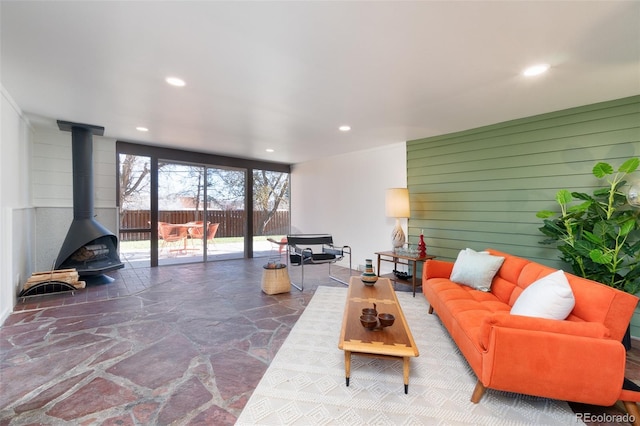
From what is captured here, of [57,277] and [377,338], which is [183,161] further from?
[377,338]

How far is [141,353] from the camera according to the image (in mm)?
2346

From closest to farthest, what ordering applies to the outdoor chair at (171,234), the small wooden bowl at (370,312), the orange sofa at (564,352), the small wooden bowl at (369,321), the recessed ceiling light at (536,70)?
the orange sofa at (564,352)
the small wooden bowl at (369,321)
the small wooden bowl at (370,312)
the recessed ceiling light at (536,70)
the outdoor chair at (171,234)

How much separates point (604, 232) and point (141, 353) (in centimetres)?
429

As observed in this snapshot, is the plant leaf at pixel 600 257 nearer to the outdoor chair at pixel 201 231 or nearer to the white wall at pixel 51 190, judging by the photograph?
the outdoor chair at pixel 201 231

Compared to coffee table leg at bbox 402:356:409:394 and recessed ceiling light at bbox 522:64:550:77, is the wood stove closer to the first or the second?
coffee table leg at bbox 402:356:409:394

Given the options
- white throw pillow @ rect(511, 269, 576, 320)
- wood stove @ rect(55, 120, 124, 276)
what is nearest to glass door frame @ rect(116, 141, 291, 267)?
wood stove @ rect(55, 120, 124, 276)

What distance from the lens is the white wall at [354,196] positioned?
5.17 meters

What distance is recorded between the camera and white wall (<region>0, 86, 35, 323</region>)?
2.95 m

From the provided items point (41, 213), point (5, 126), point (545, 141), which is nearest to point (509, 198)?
point (545, 141)

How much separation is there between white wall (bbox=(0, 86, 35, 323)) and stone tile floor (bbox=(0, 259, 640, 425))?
0.41 m

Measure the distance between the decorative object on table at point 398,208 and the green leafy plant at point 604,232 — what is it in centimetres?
173

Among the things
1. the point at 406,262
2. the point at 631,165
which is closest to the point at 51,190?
the point at 406,262

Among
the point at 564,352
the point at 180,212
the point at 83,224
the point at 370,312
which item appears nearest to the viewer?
the point at 564,352

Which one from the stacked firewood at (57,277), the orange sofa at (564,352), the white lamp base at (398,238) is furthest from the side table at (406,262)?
the stacked firewood at (57,277)
